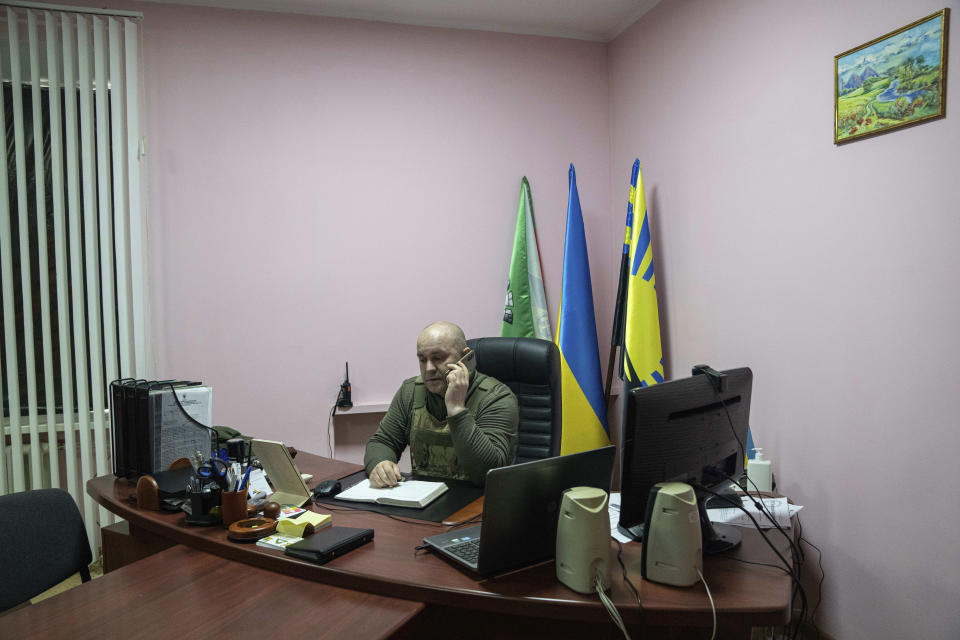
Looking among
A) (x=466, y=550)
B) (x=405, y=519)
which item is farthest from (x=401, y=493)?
(x=466, y=550)

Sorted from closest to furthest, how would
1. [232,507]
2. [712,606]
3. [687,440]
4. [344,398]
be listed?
[712,606], [687,440], [232,507], [344,398]

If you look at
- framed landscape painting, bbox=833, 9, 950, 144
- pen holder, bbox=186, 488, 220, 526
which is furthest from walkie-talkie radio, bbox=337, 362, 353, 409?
framed landscape painting, bbox=833, 9, 950, 144

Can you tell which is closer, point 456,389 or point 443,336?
point 456,389

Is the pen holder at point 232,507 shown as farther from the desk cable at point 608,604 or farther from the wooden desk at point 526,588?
the desk cable at point 608,604

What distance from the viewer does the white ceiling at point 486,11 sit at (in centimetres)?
320

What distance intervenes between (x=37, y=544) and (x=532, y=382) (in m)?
1.64

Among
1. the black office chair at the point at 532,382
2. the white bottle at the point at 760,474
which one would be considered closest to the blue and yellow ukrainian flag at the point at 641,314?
the black office chair at the point at 532,382

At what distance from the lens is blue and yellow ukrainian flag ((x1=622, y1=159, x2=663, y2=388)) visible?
3.01 m

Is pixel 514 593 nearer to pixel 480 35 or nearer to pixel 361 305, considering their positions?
pixel 361 305

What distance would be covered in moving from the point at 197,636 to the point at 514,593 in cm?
61

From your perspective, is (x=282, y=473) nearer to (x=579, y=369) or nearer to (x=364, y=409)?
(x=364, y=409)

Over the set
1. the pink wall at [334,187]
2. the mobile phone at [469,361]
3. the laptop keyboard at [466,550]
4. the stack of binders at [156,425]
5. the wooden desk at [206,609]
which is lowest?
the wooden desk at [206,609]

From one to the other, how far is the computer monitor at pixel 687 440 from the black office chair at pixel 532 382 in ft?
2.70

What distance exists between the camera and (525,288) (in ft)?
11.5
